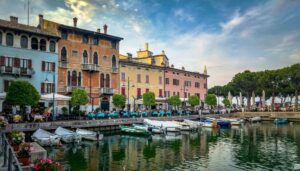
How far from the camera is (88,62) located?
48.8 metres

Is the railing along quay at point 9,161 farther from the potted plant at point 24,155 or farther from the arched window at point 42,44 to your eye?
the arched window at point 42,44

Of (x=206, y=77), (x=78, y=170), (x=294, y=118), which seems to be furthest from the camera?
(x=206, y=77)

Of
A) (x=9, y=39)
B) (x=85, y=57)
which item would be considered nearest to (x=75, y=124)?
(x=9, y=39)

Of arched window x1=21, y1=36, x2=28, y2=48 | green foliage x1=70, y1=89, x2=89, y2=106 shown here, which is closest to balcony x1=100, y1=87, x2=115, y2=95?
green foliage x1=70, y1=89, x2=89, y2=106

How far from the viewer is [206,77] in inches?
3017

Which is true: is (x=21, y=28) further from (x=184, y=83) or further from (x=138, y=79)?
(x=184, y=83)

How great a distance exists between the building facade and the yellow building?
46.2 ft

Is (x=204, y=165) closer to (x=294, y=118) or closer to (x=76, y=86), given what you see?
(x=76, y=86)

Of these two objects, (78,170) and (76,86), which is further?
(76,86)

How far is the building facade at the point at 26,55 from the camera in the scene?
3844 centimetres

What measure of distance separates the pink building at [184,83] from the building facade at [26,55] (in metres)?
27.9

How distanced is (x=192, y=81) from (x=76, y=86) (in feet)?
110

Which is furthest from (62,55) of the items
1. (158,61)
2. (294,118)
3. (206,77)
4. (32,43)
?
(294,118)

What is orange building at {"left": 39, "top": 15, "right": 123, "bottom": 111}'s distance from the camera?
45312mm
